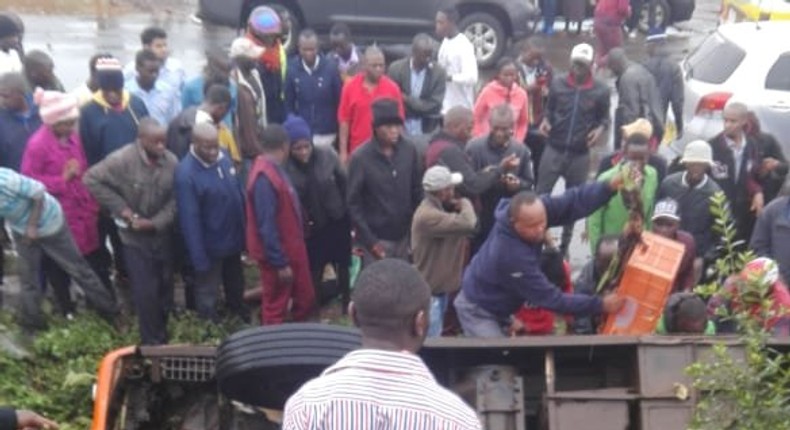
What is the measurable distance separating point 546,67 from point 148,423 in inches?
278

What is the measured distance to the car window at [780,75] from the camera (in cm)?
1261

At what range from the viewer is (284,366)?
5.93 m

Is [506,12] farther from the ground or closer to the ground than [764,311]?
closer to the ground

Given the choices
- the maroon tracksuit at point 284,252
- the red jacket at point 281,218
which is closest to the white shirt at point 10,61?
the maroon tracksuit at point 284,252

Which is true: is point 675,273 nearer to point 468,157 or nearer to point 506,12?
point 468,157

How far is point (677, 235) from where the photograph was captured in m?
8.16

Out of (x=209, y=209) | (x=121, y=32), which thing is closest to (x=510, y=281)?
(x=209, y=209)

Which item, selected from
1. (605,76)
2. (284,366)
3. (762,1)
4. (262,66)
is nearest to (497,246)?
A: (284,366)

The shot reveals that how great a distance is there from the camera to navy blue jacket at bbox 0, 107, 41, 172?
929cm

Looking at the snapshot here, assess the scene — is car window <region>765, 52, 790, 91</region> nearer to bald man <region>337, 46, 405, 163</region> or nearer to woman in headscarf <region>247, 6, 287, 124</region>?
bald man <region>337, 46, 405, 163</region>

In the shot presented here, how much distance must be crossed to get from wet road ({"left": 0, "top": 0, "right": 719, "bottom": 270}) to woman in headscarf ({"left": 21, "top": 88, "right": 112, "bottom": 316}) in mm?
7642

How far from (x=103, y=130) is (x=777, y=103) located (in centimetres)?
645

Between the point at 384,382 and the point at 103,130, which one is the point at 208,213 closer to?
the point at 103,130

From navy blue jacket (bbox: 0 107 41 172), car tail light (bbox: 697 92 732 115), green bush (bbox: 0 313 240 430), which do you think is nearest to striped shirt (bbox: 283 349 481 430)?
green bush (bbox: 0 313 240 430)
